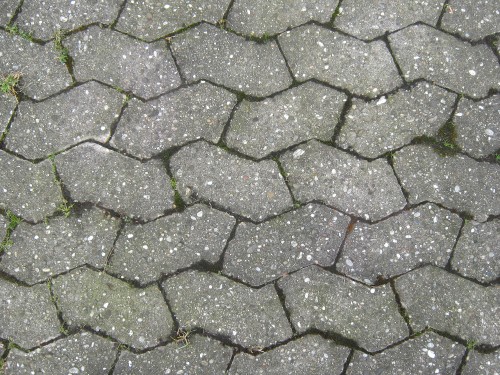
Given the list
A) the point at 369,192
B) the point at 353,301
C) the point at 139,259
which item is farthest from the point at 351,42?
the point at 139,259

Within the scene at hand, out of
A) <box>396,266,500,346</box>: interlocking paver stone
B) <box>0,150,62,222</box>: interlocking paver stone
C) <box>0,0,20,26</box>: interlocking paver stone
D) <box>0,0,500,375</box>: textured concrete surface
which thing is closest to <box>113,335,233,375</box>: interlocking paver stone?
<box>0,0,500,375</box>: textured concrete surface

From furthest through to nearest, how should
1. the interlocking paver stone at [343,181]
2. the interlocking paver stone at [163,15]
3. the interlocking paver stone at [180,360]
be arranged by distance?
1. the interlocking paver stone at [163,15]
2. the interlocking paver stone at [343,181]
3. the interlocking paver stone at [180,360]

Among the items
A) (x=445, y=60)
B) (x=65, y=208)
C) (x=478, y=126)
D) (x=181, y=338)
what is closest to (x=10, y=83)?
(x=65, y=208)

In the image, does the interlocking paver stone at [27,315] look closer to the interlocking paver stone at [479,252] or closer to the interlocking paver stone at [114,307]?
the interlocking paver stone at [114,307]

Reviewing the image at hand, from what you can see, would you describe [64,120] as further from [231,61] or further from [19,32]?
[231,61]

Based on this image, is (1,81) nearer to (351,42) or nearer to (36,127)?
(36,127)

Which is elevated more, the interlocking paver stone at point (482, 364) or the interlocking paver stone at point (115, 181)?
the interlocking paver stone at point (115, 181)

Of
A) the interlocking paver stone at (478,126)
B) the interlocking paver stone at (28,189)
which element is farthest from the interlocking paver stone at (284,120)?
the interlocking paver stone at (28,189)

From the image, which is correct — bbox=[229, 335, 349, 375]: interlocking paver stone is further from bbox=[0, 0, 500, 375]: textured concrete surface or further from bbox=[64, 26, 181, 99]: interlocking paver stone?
bbox=[64, 26, 181, 99]: interlocking paver stone
